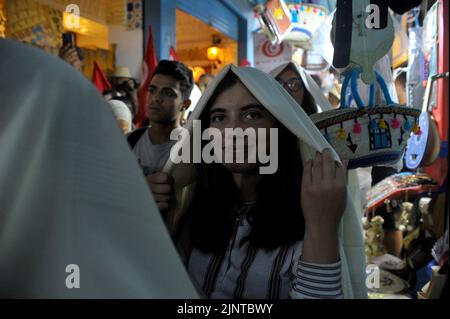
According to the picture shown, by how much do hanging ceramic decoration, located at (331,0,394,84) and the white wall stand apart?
0.69 m

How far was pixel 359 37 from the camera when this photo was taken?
1209 mm

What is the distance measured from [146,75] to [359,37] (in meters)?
1.11

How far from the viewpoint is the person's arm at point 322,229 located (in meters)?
0.81

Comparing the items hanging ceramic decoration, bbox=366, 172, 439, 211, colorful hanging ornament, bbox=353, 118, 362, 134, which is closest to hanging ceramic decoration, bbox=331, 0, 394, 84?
colorful hanging ornament, bbox=353, 118, 362, 134

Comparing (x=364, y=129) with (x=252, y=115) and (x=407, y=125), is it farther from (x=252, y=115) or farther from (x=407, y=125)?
(x=252, y=115)

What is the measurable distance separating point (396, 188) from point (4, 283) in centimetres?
228

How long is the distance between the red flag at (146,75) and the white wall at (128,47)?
0.13ft

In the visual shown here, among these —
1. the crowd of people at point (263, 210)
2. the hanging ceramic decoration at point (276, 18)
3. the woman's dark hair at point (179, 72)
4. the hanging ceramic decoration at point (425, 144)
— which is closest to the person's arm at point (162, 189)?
the crowd of people at point (263, 210)

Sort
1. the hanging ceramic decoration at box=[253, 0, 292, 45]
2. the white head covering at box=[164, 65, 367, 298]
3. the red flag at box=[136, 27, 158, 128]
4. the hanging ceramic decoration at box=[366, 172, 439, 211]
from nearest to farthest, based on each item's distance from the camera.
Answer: the white head covering at box=[164, 65, 367, 298] < the red flag at box=[136, 27, 158, 128] < the hanging ceramic decoration at box=[366, 172, 439, 211] < the hanging ceramic decoration at box=[253, 0, 292, 45]

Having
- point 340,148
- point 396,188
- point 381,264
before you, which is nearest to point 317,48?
point 340,148

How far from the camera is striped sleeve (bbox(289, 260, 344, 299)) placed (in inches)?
32.4

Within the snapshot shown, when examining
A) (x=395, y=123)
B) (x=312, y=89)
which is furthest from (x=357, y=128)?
(x=312, y=89)

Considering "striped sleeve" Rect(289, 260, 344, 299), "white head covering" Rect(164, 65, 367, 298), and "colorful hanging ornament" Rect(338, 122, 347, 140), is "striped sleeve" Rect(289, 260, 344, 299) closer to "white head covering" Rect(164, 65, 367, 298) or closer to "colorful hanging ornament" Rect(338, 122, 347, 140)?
"white head covering" Rect(164, 65, 367, 298)

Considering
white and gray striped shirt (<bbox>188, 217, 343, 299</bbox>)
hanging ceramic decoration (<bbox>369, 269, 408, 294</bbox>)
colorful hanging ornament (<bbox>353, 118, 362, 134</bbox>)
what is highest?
colorful hanging ornament (<bbox>353, 118, 362, 134</bbox>)
